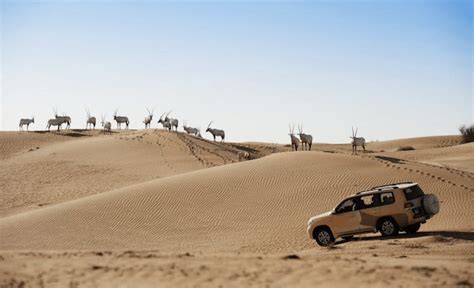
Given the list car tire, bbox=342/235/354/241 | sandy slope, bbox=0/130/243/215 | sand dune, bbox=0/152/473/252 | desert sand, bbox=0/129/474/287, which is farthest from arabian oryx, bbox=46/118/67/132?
car tire, bbox=342/235/354/241

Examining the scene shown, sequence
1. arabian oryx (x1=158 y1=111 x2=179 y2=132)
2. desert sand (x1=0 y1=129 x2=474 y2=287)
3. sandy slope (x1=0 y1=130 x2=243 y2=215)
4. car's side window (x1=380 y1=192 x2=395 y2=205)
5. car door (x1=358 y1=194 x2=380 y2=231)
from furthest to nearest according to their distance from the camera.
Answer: arabian oryx (x1=158 y1=111 x2=179 y2=132) → sandy slope (x1=0 y1=130 x2=243 y2=215) → car door (x1=358 y1=194 x2=380 y2=231) → car's side window (x1=380 y1=192 x2=395 y2=205) → desert sand (x1=0 y1=129 x2=474 y2=287)

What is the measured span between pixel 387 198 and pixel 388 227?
80 cm

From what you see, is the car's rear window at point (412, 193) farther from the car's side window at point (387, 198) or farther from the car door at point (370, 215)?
the car door at point (370, 215)

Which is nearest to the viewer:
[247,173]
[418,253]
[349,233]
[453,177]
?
[418,253]

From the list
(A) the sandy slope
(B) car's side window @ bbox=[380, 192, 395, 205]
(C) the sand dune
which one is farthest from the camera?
(A) the sandy slope

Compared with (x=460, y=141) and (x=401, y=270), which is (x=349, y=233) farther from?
(x=460, y=141)

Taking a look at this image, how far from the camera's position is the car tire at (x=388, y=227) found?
17.5 metres

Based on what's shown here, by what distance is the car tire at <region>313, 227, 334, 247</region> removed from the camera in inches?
709

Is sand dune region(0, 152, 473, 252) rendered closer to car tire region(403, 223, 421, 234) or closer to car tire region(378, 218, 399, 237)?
car tire region(403, 223, 421, 234)

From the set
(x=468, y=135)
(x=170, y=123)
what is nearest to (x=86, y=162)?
(x=170, y=123)

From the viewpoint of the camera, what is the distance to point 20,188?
117ft

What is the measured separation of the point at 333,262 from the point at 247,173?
57.2ft

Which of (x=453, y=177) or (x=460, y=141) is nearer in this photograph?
(x=453, y=177)

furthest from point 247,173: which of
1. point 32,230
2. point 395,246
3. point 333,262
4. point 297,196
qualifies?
point 333,262
